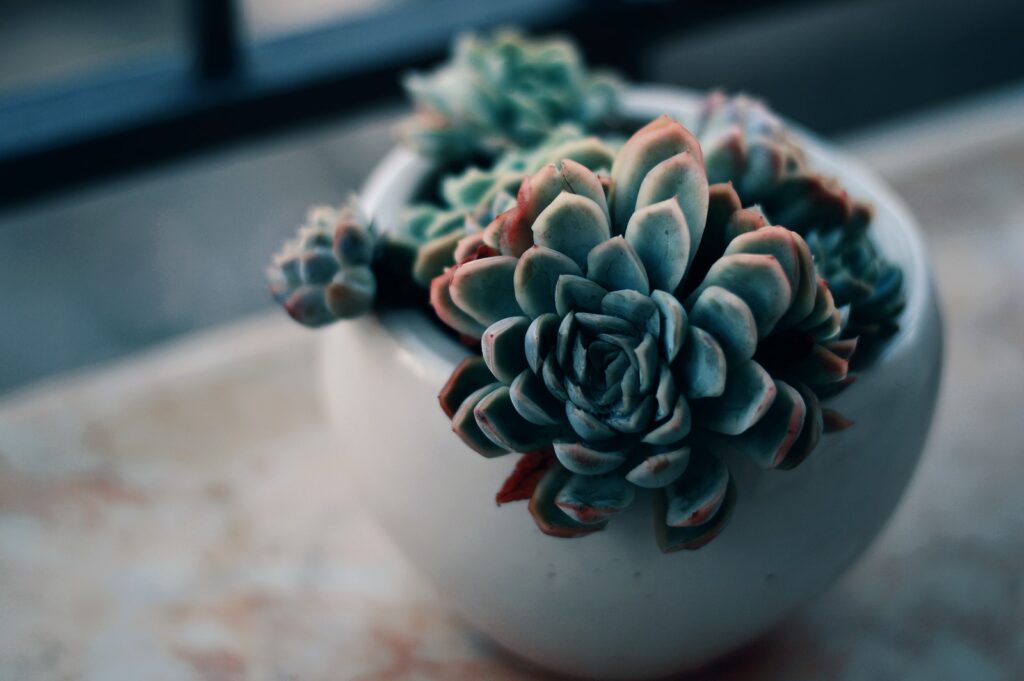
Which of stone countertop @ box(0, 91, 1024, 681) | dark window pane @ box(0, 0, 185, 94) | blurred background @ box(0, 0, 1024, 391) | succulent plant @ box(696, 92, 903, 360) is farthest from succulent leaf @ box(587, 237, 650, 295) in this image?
dark window pane @ box(0, 0, 185, 94)

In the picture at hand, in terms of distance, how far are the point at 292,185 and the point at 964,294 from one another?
60 centimetres

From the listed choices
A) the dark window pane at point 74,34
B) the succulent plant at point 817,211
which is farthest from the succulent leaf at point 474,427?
the dark window pane at point 74,34

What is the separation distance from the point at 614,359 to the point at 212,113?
610 millimetres

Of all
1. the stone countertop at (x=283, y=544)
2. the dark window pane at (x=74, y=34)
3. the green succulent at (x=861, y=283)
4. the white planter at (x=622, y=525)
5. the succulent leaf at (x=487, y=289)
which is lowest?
the stone countertop at (x=283, y=544)

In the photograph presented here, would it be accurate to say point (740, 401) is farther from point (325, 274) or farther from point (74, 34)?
point (74, 34)

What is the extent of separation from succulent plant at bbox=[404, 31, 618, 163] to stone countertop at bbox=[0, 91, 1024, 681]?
0.80ft

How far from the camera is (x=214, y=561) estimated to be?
0.65 metres

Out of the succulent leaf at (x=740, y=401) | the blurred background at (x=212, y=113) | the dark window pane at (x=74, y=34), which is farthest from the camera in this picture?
the dark window pane at (x=74, y=34)

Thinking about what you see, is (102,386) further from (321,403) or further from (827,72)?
(827,72)

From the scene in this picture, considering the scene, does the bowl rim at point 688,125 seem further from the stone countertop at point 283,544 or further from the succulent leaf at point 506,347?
the stone countertop at point 283,544

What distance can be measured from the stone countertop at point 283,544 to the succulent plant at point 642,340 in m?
0.20

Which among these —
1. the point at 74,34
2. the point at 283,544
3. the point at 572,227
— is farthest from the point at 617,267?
the point at 74,34

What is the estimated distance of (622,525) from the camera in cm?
45

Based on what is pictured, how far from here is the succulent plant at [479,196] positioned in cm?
47
